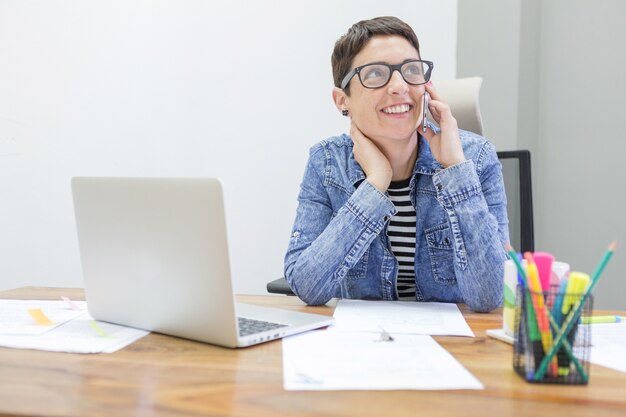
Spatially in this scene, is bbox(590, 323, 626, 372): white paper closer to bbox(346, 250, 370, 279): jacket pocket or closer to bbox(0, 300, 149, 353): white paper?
bbox(346, 250, 370, 279): jacket pocket

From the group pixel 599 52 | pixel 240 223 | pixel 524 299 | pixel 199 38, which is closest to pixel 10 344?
pixel 524 299

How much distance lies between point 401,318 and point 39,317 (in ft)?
2.14

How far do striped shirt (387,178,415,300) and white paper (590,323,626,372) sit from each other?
46 cm

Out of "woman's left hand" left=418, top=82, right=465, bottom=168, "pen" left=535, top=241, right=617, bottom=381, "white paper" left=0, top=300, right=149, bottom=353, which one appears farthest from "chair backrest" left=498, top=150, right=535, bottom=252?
"white paper" left=0, top=300, right=149, bottom=353

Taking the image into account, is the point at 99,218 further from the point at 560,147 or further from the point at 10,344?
the point at 560,147

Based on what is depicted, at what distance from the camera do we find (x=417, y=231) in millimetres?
1481

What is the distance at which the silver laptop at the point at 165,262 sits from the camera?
2.98ft

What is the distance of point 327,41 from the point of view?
271 cm

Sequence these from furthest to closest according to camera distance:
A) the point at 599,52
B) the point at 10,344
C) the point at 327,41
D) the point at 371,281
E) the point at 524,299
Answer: the point at 327,41 → the point at 599,52 → the point at 371,281 → the point at 10,344 → the point at 524,299

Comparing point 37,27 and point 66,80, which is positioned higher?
point 37,27

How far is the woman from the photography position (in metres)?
1.33

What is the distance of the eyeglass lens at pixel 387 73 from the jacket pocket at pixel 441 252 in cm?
34

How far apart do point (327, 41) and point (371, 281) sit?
1494 millimetres

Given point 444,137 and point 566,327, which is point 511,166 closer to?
point 444,137
